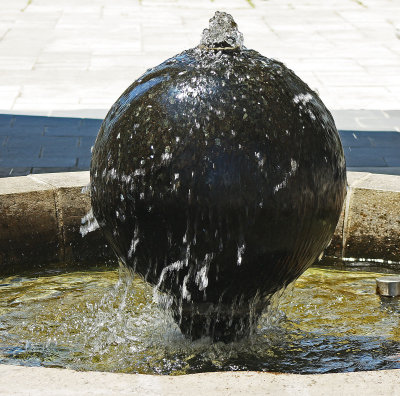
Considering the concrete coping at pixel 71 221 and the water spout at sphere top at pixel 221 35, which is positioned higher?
the water spout at sphere top at pixel 221 35

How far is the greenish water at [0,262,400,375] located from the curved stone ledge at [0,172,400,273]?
151mm

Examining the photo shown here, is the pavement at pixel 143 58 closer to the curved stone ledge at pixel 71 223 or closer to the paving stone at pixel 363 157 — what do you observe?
the paving stone at pixel 363 157

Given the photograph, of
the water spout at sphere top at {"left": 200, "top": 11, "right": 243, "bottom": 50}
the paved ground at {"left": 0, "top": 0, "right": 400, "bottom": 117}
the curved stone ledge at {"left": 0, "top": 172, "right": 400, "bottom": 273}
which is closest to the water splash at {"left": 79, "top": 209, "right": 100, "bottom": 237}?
the curved stone ledge at {"left": 0, "top": 172, "right": 400, "bottom": 273}

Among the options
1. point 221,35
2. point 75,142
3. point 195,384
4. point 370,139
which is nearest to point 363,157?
point 370,139

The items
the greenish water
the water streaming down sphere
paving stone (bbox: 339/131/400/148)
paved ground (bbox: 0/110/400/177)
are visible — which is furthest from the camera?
paving stone (bbox: 339/131/400/148)

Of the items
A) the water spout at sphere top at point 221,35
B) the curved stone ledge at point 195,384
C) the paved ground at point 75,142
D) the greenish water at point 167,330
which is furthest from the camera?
the paved ground at point 75,142

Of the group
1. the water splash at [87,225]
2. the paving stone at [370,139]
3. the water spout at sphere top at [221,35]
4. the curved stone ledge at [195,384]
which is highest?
the water spout at sphere top at [221,35]

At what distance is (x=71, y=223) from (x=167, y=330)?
1.33 m

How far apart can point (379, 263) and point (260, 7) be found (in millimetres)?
12367

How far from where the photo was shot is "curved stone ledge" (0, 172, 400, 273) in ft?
16.5

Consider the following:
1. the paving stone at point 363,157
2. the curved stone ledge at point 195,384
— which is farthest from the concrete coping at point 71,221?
the curved stone ledge at point 195,384

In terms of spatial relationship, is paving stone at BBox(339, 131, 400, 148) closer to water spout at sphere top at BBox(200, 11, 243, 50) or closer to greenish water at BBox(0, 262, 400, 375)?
greenish water at BBox(0, 262, 400, 375)

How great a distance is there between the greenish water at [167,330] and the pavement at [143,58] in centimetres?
212

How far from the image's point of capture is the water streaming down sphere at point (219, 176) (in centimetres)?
335
